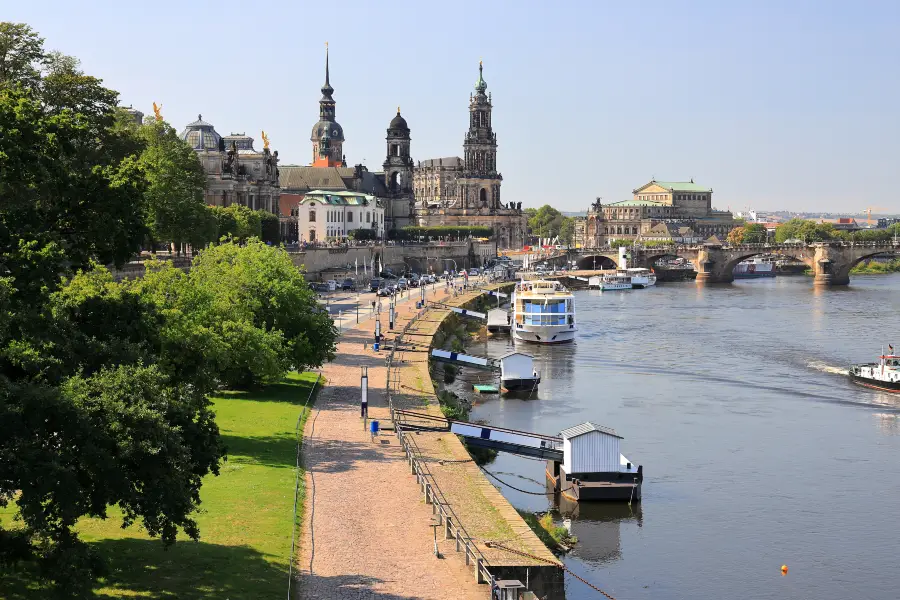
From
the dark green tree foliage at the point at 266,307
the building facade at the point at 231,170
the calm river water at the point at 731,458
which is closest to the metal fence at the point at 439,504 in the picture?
the calm river water at the point at 731,458

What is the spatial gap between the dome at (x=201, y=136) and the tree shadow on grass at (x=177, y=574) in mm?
110264

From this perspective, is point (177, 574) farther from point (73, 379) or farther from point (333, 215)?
point (333, 215)

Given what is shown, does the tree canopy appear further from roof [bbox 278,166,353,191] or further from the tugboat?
roof [bbox 278,166,353,191]

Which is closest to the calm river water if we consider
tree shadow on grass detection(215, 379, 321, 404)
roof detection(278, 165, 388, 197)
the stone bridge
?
tree shadow on grass detection(215, 379, 321, 404)

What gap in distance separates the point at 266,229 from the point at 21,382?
111 m

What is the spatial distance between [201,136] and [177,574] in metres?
114

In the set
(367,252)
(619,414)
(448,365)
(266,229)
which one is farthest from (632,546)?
(367,252)

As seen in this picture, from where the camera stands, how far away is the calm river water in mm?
35812

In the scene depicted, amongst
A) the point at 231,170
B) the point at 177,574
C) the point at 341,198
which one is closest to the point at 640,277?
the point at 341,198

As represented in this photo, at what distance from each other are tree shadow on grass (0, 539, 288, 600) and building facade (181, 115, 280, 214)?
103 meters

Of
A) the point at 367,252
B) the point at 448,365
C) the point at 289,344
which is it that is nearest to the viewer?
the point at 289,344

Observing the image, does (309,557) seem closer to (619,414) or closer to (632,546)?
→ (632,546)

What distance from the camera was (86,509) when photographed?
869 inches

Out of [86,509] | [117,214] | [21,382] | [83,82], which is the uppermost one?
[83,82]
